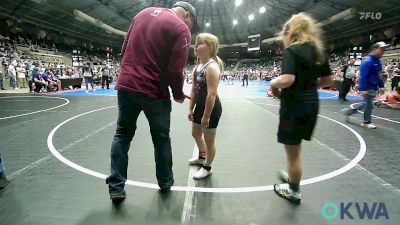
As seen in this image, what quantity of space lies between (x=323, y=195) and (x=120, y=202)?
6.66 feet

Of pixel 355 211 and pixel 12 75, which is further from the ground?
pixel 12 75

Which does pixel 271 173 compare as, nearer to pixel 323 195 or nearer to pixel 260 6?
pixel 323 195

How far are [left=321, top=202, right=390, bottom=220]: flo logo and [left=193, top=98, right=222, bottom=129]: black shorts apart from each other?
1.40 metres

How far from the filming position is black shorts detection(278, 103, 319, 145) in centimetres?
259

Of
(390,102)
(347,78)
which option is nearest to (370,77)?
(390,102)

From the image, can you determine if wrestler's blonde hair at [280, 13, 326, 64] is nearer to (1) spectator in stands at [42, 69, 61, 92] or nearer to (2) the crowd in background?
(2) the crowd in background


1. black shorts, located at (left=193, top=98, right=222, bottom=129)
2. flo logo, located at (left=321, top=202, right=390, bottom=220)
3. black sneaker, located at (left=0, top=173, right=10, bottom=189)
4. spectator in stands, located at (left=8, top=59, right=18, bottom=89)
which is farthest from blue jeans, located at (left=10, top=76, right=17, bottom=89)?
flo logo, located at (left=321, top=202, right=390, bottom=220)

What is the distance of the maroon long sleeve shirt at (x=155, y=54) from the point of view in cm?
257

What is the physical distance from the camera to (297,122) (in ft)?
8.54

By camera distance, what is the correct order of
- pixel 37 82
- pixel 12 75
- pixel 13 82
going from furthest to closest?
pixel 13 82 < pixel 12 75 < pixel 37 82

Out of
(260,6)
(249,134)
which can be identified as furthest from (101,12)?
(249,134)

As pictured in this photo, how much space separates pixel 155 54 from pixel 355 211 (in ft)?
7.58

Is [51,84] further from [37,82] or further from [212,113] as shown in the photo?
[212,113]

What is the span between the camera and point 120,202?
273 cm
